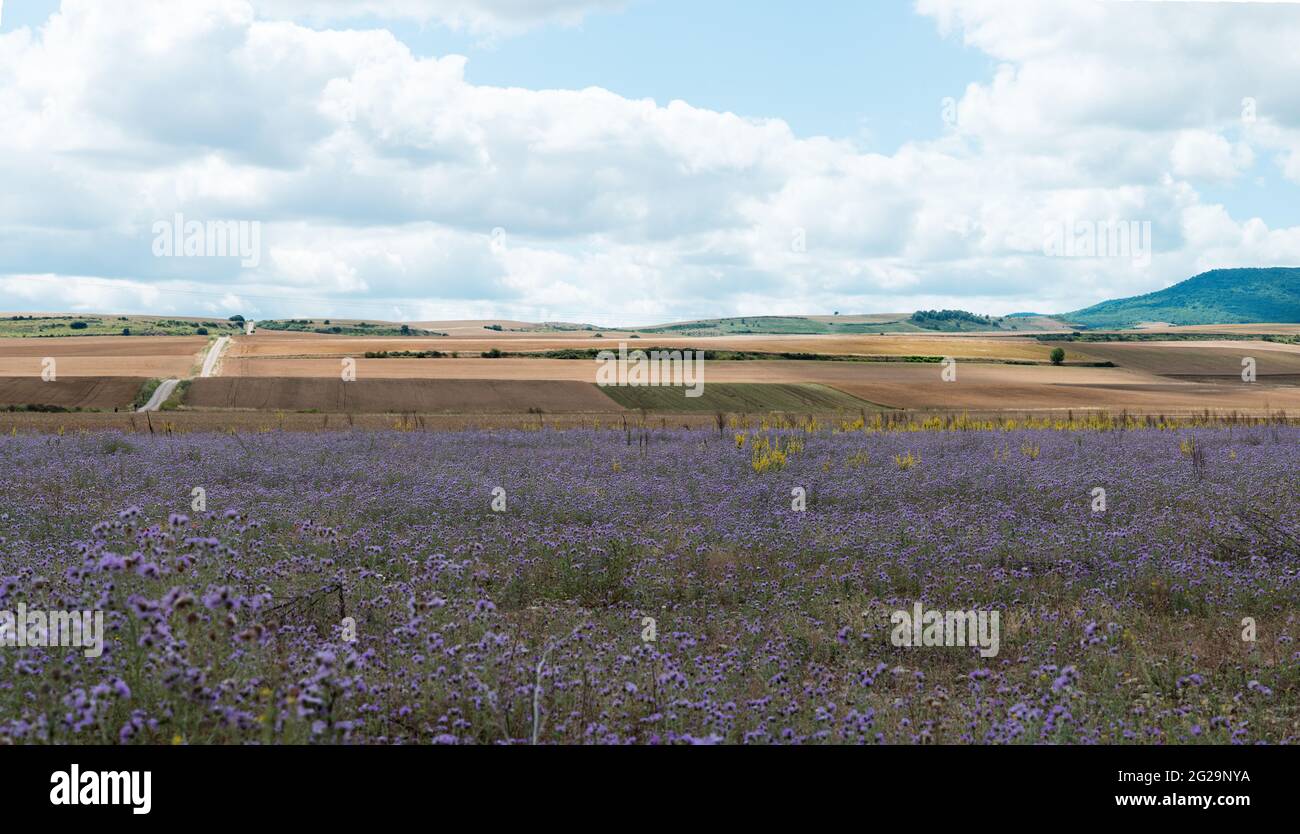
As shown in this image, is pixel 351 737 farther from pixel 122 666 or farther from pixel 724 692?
pixel 724 692

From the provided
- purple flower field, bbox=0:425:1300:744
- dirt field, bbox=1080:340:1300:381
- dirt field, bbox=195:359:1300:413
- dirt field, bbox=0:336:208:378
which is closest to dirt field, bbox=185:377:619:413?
dirt field, bbox=195:359:1300:413

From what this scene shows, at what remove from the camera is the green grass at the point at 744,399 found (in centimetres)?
5109

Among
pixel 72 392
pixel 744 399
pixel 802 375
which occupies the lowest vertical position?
pixel 744 399

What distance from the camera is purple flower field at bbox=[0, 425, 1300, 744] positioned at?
4.86 metres

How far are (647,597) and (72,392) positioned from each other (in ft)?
177

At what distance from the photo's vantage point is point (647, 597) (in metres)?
8.49

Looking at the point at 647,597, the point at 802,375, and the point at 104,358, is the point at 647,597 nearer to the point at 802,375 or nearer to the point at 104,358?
the point at 802,375

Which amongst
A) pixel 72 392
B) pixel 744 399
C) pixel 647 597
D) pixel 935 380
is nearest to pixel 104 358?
pixel 72 392

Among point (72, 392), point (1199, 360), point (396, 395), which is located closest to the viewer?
point (72, 392)

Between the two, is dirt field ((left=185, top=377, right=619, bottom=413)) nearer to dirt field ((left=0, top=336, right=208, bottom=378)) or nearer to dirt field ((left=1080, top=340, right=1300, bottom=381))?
dirt field ((left=0, top=336, right=208, bottom=378))

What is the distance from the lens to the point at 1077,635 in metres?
7.39
